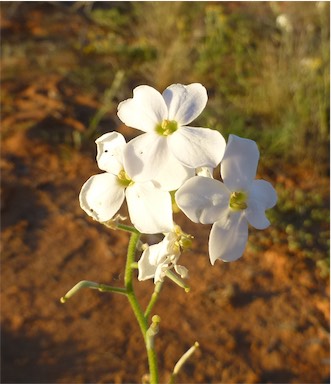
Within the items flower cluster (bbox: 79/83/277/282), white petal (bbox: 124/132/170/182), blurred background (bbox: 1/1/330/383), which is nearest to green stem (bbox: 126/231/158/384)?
flower cluster (bbox: 79/83/277/282)

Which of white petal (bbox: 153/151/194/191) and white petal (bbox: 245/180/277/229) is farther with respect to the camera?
white petal (bbox: 245/180/277/229)

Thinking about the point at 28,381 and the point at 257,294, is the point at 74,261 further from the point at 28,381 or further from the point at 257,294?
the point at 257,294

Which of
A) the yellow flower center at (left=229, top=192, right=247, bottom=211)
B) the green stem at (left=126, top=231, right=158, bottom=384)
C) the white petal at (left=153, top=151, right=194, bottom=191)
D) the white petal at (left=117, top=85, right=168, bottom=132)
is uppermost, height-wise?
the white petal at (left=117, top=85, right=168, bottom=132)

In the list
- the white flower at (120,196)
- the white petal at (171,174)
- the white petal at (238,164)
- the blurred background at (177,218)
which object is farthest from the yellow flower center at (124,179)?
the blurred background at (177,218)

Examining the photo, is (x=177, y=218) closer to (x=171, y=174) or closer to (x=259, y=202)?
(x=259, y=202)

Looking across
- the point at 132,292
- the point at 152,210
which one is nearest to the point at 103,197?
the point at 152,210

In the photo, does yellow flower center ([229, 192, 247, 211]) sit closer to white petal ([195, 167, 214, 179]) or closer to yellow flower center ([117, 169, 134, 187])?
white petal ([195, 167, 214, 179])

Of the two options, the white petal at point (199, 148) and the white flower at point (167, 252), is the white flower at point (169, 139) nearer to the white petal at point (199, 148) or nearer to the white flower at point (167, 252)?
the white petal at point (199, 148)
